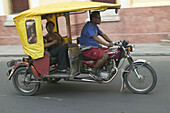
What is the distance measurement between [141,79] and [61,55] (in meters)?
1.66

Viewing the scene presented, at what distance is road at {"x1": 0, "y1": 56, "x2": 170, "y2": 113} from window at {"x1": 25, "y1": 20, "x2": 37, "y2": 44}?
1.20 metres

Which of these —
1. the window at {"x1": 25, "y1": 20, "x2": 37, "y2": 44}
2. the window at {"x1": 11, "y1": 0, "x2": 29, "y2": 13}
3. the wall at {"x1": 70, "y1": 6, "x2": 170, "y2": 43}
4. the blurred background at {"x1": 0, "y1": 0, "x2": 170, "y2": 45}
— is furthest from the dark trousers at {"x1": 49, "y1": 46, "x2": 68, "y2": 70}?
the window at {"x1": 11, "y1": 0, "x2": 29, "y2": 13}

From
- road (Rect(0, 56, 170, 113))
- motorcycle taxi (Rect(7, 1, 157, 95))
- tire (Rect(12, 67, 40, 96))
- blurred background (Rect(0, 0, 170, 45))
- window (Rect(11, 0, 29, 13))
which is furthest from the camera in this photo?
window (Rect(11, 0, 29, 13))

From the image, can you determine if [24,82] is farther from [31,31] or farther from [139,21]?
[139,21]

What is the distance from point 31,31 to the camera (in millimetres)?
4605

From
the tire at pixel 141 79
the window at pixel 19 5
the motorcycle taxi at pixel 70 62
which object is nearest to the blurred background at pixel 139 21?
the window at pixel 19 5

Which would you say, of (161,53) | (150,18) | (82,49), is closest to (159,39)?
(150,18)

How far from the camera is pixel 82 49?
484cm

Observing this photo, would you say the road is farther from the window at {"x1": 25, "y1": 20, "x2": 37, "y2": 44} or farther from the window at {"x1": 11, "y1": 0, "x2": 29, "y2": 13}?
the window at {"x1": 11, "y1": 0, "x2": 29, "y2": 13}

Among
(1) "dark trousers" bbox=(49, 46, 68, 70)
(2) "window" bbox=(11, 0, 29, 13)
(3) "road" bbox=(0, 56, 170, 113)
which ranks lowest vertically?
(3) "road" bbox=(0, 56, 170, 113)

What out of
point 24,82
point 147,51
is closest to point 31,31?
point 24,82

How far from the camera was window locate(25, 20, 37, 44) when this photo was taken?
4.52 metres

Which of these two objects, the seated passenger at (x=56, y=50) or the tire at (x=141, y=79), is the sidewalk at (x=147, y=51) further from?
the seated passenger at (x=56, y=50)

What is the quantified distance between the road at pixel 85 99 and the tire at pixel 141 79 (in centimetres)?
13
